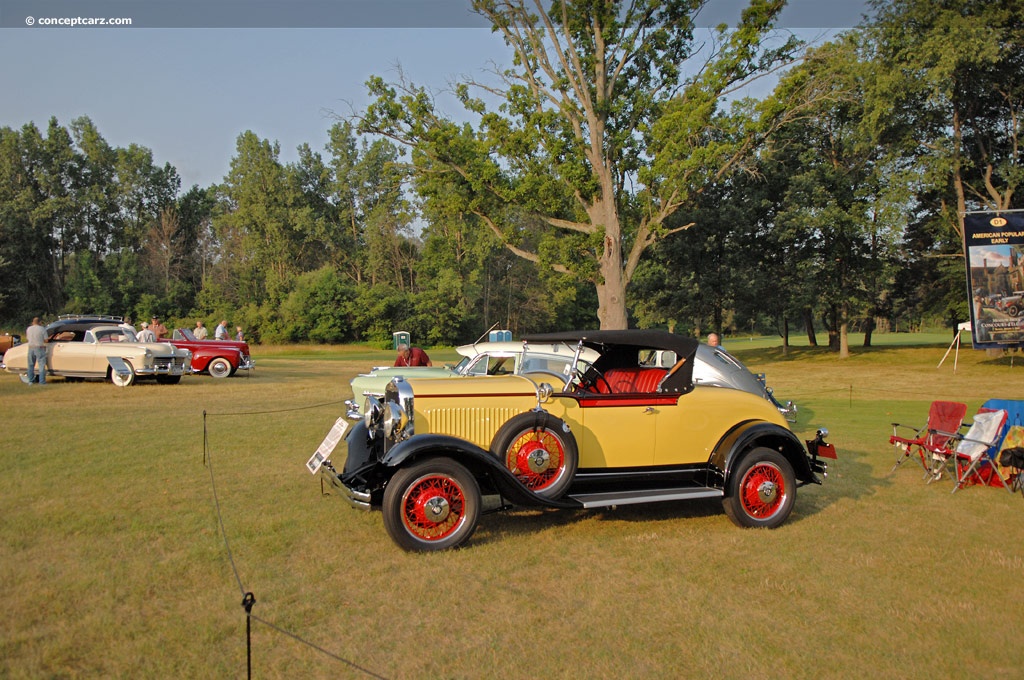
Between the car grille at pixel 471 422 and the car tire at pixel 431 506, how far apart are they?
61cm

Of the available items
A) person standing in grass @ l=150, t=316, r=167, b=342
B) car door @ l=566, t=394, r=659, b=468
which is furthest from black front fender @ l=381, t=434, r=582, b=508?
person standing in grass @ l=150, t=316, r=167, b=342

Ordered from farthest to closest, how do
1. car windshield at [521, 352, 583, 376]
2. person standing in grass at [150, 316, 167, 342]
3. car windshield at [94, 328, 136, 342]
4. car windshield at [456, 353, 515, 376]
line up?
person standing in grass at [150, 316, 167, 342] → car windshield at [94, 328, 136, 342] → car windshield at [456, 353, 515, 376] → car windshield at [521, 352, 583, 376]

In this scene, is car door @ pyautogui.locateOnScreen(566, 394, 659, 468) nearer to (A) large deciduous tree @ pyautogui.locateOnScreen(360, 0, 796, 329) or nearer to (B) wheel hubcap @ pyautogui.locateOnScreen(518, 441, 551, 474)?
(B) wheel hubcap @ pyautogui.locateOnScreen(518, 441, 551, 474)

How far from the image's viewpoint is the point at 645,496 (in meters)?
6.41

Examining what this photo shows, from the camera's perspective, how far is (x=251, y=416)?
13.6 meters

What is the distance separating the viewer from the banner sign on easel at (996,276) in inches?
904

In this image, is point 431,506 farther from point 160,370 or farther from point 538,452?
point 160,370

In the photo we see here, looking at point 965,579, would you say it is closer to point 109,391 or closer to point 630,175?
point 109,391

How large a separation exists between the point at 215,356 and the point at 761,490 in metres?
20.1

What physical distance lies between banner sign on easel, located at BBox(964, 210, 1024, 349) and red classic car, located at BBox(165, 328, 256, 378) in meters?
23.1

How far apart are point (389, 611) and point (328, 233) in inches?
2693

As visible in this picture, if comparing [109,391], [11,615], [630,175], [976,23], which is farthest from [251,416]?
[976,23]

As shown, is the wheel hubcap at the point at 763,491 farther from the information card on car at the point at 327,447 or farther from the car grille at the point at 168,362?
the car grille at the point at 168,362

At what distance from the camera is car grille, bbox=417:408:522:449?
641cm
